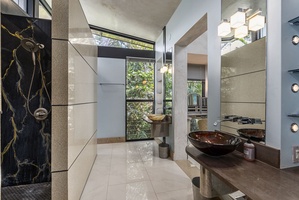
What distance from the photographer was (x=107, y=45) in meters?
4.76

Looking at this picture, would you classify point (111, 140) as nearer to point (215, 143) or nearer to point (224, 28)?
point (215, 143)

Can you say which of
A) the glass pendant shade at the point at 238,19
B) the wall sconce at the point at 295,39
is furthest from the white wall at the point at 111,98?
the wall sconce at the point at 295,39

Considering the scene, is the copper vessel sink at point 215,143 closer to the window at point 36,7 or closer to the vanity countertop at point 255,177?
the vanity countertop at point 255,177

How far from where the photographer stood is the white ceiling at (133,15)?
3135 millimetres

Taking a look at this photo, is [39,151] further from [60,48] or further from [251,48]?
[251,48]

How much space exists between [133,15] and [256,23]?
2897mm

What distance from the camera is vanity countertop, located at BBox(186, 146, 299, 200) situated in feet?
2.90

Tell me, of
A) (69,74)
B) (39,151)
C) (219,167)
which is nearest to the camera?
(219,167)

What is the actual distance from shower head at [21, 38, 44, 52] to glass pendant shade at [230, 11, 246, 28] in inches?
88.7

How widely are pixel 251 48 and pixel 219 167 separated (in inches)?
45.3

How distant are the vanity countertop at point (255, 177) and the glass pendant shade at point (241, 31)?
119cm

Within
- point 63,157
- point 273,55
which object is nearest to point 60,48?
point 63,157

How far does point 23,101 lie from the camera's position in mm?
2018

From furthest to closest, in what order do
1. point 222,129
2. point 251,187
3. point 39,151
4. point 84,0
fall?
point 84,0 < point 39,151 < point 222,129 < point 251,187
